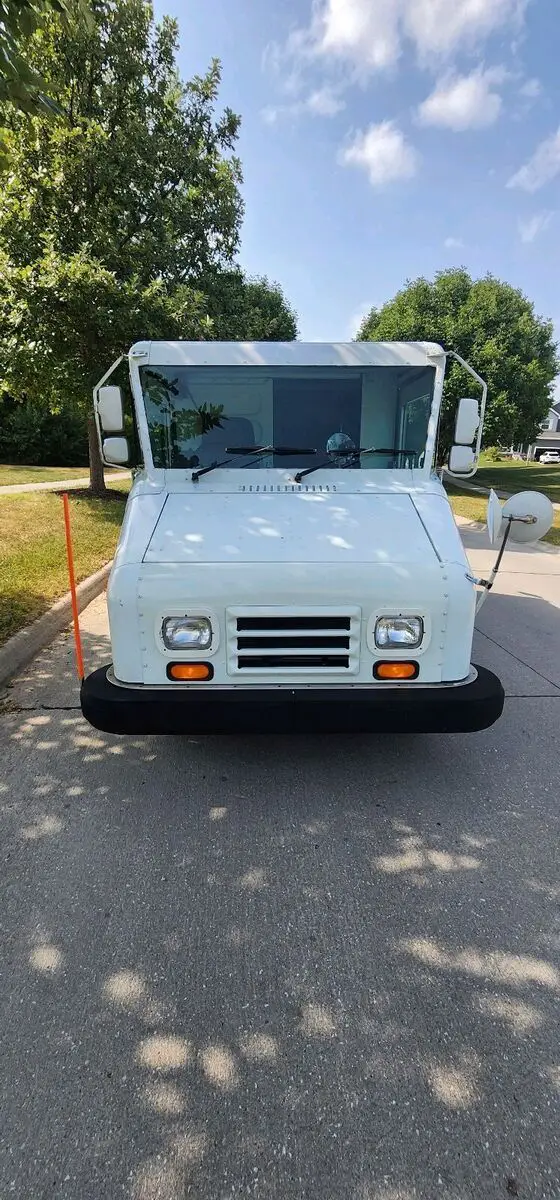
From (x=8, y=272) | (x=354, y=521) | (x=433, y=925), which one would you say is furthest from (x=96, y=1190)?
(x=8, y=272)

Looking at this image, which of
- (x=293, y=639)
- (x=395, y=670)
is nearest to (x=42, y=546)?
(x=293, y=639)

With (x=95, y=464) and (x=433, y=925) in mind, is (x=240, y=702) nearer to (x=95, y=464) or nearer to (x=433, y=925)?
(x=433, y=925)

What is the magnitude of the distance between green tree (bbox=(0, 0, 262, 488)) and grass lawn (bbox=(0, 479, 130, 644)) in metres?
2.48

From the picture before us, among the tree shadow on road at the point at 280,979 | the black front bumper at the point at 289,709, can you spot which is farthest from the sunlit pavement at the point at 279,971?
the black front bumper at the point at 289,709

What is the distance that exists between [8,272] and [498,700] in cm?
1152

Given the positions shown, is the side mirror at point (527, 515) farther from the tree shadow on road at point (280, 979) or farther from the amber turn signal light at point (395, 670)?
the tree shadow on road at point (280, 979)

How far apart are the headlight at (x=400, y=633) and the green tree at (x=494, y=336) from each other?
1966 cm

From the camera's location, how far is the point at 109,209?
11.4 meters

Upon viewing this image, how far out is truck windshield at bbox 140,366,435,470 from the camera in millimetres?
4129

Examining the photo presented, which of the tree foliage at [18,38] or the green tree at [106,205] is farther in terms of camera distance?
the green tree at [106,205]

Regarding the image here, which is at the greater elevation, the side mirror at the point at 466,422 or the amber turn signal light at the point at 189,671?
the side mirror at the point at 466,422

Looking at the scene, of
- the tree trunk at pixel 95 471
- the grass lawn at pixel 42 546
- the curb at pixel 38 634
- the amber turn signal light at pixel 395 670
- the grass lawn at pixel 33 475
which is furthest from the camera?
the grass lawn at pixel 33 475

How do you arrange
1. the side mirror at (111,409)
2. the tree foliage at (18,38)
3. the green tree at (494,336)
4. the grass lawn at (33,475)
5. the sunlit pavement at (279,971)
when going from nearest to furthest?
the sunlit pavement at (279,971) < the tree foliage at (18,38) < the side mirror at (111,409) < the grass lawn at (33,475) < the green tree at (494,336)

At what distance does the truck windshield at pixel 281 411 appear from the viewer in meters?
4.13
